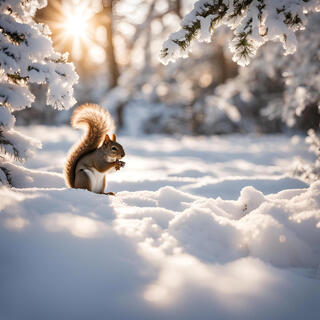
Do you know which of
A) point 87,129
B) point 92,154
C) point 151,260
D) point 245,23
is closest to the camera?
point 151,260

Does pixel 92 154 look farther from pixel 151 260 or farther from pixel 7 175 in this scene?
pixel 151 260

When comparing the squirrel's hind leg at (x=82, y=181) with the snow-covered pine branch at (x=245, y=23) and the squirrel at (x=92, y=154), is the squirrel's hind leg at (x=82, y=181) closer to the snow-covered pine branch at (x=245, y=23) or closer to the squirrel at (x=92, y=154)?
the squirrel at (x=92, y=154)

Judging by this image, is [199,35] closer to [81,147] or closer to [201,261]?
[81,147]

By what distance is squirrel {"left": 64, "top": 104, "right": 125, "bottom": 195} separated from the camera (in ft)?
8.53

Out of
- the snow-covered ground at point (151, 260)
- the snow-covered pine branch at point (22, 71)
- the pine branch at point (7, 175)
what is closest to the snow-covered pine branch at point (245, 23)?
the snow-covered pine branch at point (22, 71)

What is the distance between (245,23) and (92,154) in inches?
66.8

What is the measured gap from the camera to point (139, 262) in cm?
140

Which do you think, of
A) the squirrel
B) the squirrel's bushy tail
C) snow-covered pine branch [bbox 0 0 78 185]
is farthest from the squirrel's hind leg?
snow-covered pine branch [bbox 0 0 78 185]

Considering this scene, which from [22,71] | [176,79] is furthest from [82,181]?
[176,79]

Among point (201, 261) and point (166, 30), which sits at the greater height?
point (166, 30)

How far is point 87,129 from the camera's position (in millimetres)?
2799

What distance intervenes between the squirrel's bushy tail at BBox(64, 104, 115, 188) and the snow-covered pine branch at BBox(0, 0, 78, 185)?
33 centimetres

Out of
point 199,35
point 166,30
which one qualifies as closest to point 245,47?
point 199,35

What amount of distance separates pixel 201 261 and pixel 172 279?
0.22 meters
